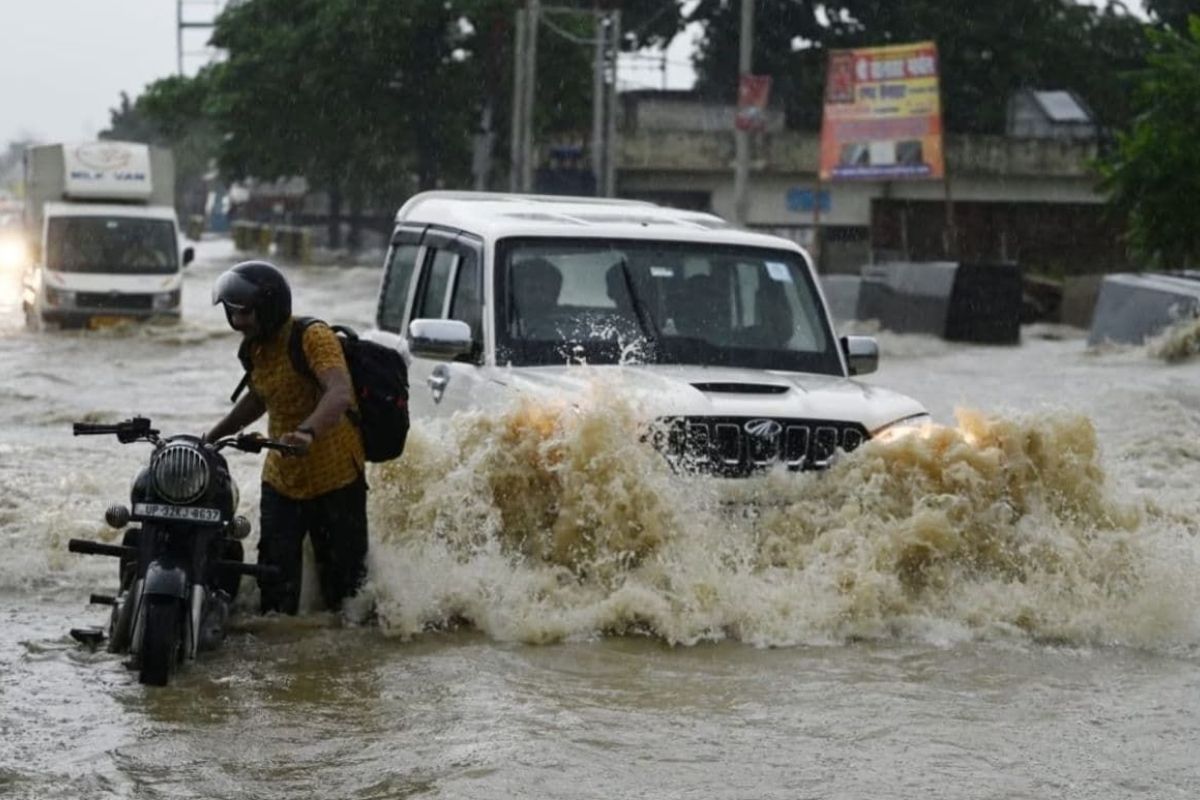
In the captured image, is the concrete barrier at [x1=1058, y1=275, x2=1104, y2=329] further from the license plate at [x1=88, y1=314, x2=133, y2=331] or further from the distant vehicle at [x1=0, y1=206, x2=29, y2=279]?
the distant vehicle at [x1=0, y1=206, x2=29, y2=279]

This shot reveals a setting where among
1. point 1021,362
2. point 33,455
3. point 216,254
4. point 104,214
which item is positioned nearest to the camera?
point 33,455

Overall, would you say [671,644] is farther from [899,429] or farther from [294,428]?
[294,428]

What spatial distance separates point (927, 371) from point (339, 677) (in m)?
18.3

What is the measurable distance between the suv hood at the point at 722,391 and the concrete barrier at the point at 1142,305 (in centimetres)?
1841

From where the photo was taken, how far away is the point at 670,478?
27.8 feet

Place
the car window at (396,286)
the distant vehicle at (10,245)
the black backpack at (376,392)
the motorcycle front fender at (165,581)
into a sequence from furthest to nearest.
→ the distant vehicle at (10,245)
the car window at (396,286)
the black backpack at (376,392)
the motorcycle front fender at (165,581)

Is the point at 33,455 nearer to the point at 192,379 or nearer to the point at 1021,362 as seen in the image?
the point at 192,379

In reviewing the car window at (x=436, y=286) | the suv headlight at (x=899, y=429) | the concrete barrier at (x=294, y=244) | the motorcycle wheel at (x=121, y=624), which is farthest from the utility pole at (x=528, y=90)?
the motorcycle wheel at (x=121, y=624)

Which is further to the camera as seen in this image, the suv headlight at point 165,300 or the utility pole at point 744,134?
the utility pole at point 744,134

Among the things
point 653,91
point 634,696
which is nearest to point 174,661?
point 634,696

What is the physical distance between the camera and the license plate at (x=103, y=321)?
95.0ft

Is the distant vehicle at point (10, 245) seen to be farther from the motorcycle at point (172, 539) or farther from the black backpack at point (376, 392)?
the motorcycle at point (172, 539)

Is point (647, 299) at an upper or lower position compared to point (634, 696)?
upper

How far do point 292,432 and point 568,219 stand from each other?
9.18ft
